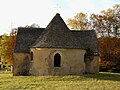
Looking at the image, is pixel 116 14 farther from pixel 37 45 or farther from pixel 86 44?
pixel 37 45

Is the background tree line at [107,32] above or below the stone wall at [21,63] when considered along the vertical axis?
above

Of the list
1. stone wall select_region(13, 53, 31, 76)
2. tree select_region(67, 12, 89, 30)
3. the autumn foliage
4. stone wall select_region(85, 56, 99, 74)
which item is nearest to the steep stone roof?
stone wall select_region(13, 53, 31, 76)

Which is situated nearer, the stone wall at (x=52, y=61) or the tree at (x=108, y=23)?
the stone wall at (x=52, y=61)

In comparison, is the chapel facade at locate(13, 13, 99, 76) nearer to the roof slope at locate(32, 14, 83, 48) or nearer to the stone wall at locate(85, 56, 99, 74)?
the roof slope at locate(32, 14, 83, 48)

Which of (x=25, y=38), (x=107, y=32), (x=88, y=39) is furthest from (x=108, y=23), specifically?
(x=25, y=38)

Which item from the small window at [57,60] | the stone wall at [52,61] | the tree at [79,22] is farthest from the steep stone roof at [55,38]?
the tree at [79,22]

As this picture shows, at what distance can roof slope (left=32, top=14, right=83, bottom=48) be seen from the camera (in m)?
36.8

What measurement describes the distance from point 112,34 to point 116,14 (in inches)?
149

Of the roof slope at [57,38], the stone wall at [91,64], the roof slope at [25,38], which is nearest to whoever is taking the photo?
the roof slope at [57,38]

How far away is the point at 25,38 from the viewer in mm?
41969

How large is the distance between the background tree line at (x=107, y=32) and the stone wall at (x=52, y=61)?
19813mm

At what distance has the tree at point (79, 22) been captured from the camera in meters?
62.0

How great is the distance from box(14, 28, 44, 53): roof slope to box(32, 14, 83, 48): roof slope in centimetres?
323

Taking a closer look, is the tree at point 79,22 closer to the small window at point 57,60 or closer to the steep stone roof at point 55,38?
the steep stone roof at point 55,38
